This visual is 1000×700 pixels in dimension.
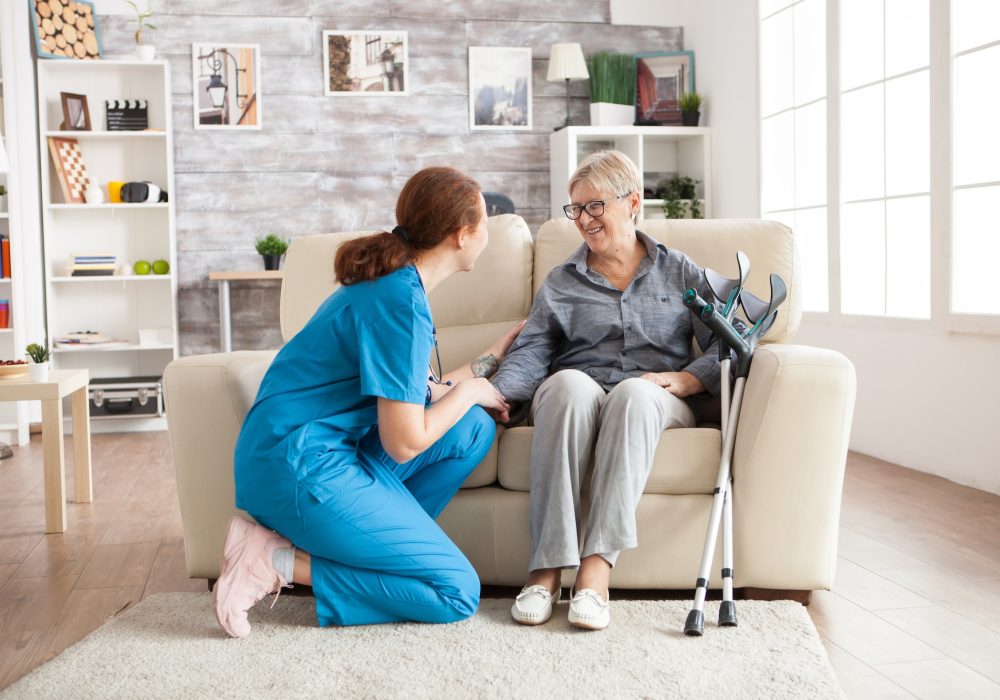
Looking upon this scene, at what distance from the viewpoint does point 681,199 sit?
18.6 feet

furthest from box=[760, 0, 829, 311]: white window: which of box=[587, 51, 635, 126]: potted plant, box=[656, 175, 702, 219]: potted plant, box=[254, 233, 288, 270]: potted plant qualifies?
box=[254, 233, 288, 270]: potted plant

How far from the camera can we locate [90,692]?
6.01ft

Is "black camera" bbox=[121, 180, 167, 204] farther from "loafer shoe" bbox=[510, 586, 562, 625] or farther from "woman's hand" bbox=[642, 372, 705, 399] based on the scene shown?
"loafer shoe" bbox=[510, 586, 562, 625]

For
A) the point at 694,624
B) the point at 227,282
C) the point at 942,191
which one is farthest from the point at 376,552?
the point at 227,282

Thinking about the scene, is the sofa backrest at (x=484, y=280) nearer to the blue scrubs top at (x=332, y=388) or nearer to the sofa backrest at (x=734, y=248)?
the sofa backrest at (x=734, y=248)

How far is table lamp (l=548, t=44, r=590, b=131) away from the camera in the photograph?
5.59m

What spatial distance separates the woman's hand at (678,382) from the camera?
2.43 meters

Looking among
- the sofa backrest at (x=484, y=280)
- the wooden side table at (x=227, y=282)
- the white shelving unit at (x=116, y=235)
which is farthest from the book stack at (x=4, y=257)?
the sofa backrest at (x=484, y=280)

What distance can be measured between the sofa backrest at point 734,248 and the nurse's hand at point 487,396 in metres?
0.63

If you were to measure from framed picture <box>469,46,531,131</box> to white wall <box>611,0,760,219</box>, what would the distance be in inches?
25.8

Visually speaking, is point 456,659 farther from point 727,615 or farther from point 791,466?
point 791,466

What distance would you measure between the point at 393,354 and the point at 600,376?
740 mm

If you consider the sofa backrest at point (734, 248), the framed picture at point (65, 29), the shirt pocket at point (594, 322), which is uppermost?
the framed picture at point (65, 29)

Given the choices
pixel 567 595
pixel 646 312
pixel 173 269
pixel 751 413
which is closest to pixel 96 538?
pixel 567 595
